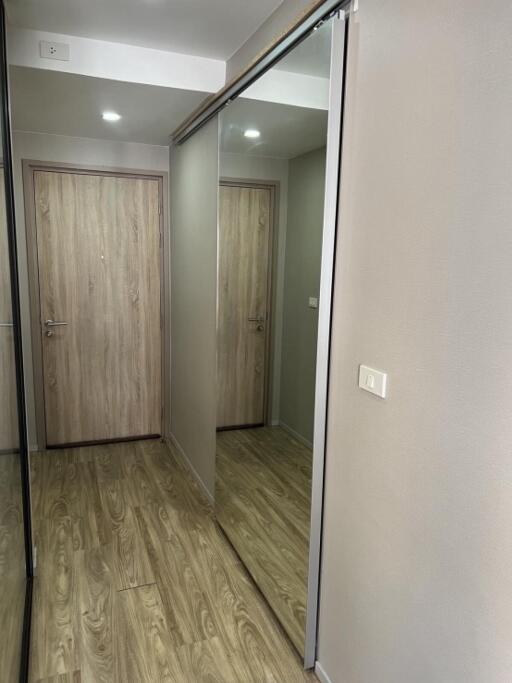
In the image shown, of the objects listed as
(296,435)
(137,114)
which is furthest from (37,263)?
(296,435)

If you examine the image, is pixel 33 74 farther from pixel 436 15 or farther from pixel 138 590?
pixel 138 590

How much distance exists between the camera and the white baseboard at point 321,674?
5.86 ft

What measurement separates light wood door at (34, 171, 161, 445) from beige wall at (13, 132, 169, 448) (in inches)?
4.1

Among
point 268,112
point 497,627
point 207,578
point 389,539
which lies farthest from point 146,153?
point 497,627

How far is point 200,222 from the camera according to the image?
10.1ft

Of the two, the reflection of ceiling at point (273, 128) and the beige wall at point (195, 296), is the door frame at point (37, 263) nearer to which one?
the beige wall at point (195, 296)

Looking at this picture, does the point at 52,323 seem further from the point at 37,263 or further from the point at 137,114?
the point at 137,114

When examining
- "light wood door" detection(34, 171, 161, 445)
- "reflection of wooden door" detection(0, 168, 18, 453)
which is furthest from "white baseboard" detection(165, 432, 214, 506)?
"reflection of wooden door" detection(0, 168, 18, 453)

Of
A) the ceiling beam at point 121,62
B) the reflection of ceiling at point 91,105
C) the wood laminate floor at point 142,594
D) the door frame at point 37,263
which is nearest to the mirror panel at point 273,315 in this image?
the wood laminate floor at point 142,594

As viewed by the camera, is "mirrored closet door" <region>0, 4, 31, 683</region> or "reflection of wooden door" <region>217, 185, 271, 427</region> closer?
"mirrored closet door" <region>0, 4, 31, 683</region>

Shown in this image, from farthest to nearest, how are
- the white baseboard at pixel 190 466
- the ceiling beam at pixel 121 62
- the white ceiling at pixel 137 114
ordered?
the white baseboard at pixel 190 466 → the ceiling beam at pixel 121 62 → the white ceiling at pixel 137 114

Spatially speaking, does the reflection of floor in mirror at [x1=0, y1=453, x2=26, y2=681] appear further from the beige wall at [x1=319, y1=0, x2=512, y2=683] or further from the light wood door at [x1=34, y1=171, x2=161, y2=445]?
the light wood door at [x1=34, y1=171, x2=161, y2=445]

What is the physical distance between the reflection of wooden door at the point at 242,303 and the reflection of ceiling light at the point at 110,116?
3.06ft

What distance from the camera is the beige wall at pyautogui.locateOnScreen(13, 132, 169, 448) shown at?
140 inches
